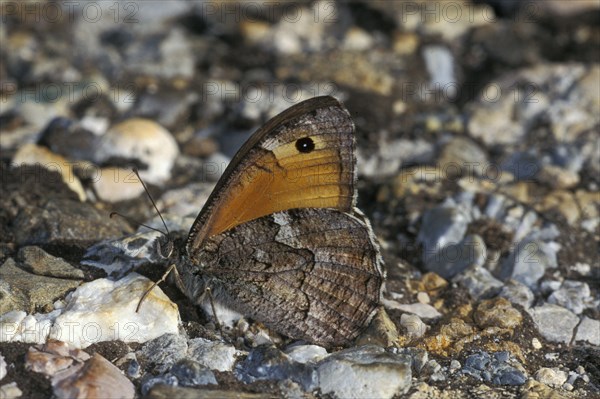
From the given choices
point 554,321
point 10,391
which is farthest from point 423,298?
point 10,391

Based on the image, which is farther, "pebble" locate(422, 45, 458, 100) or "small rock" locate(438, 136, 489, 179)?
"pebble" locate(422, 45, 458, 100)

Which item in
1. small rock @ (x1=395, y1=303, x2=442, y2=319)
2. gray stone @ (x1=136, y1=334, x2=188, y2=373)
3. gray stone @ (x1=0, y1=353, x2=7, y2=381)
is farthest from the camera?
small rock @ (x1=395, y1=303, x2=442, y2=319)

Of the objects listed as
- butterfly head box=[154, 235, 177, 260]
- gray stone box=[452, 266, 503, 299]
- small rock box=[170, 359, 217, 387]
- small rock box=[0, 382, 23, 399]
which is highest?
butterfly head box=[154, 235, 177, 260]

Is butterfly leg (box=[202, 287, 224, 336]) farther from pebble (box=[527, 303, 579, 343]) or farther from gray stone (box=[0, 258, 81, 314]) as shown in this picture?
pebble (box=[527, 303, 579, 343])

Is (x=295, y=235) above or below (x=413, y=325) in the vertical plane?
above

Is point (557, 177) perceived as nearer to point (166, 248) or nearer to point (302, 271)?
point (302, 271)

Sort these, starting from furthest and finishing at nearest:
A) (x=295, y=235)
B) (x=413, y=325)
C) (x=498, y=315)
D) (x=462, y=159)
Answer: (x=462, y=159), (x=498, y=315), (x=413, y=325), (x=295, y=235)

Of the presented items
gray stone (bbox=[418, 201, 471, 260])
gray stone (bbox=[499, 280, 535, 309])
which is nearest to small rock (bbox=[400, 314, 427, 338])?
gray stone (bbox=[499, 280, 535, 309])
